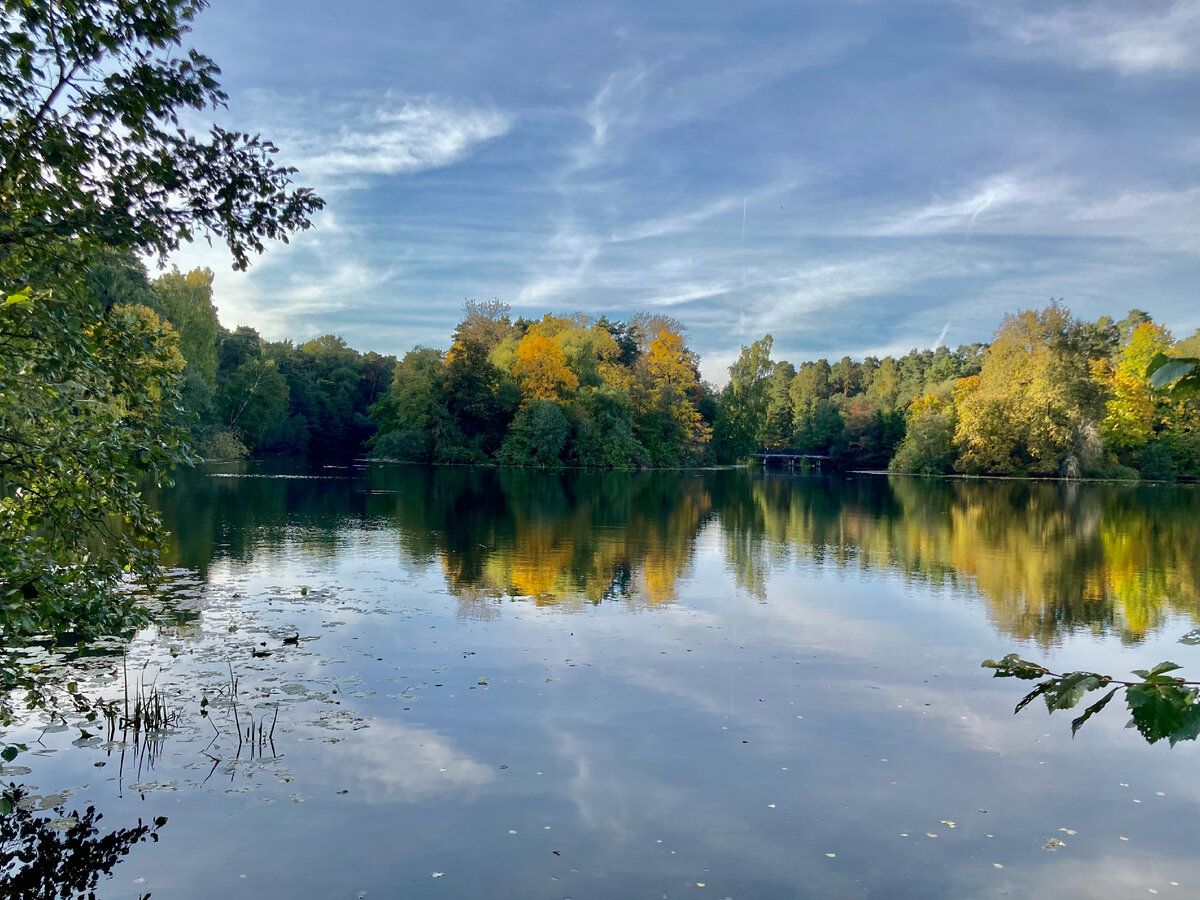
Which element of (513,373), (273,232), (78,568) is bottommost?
(78,568)

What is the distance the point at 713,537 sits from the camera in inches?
955

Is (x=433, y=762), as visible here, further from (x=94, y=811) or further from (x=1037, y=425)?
(x=1037, y=425)

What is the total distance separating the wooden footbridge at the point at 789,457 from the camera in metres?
101

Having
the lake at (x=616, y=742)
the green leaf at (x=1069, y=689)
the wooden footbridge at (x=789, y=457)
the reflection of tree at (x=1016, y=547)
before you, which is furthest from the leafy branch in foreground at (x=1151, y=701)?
the wooden footbridge at (x=789, y=457)

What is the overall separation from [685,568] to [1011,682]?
835cm

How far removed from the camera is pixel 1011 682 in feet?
35.2

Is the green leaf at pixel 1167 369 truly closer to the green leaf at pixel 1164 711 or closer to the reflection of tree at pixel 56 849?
the green leaf at pixel 1164 711

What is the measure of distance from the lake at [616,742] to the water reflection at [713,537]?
0.80 feet

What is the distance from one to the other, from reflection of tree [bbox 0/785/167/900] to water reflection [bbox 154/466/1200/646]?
7.19m

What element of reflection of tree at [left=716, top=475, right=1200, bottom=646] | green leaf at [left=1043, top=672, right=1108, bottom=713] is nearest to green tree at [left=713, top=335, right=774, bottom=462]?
reflection of tree at [left=716, top=475, right=1200, bottom=646]

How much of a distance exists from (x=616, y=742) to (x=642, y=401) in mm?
61668

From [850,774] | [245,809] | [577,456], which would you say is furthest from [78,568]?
[577,456]

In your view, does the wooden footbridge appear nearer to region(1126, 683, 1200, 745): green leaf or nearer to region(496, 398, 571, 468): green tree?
region(496, 398, 571, 468): green tree

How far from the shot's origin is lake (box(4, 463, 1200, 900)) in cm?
571
